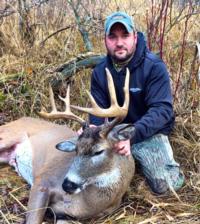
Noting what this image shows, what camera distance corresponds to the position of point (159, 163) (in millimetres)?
4605

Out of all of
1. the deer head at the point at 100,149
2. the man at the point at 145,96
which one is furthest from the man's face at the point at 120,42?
the deer head at the point at 100,149

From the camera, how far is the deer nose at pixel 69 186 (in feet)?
12.2

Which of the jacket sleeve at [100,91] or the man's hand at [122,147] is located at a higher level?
the jacket sleeve at [100,91]

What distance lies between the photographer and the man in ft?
14.5

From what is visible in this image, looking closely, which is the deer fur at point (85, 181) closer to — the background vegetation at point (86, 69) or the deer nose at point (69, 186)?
the deer nose at point (69, 186)

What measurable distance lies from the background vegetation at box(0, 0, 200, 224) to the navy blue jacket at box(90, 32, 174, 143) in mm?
505

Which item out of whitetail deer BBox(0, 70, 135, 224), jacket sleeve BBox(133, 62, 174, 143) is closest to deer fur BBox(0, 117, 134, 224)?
whitetail deer BBox(0, 70, 135, 224)

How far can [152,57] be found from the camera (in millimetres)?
4609

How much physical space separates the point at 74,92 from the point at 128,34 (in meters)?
1.75

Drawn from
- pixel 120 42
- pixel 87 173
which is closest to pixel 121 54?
pixel 120 42

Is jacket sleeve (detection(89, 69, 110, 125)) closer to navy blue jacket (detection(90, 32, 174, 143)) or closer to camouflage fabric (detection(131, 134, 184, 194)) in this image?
navy blue jacket (detection(90, 32, 174, 143))

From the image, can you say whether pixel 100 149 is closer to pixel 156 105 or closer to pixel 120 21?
pixel 156 105

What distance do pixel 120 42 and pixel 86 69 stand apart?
1.64 meters

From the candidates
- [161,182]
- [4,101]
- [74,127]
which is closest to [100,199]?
[161,182]
